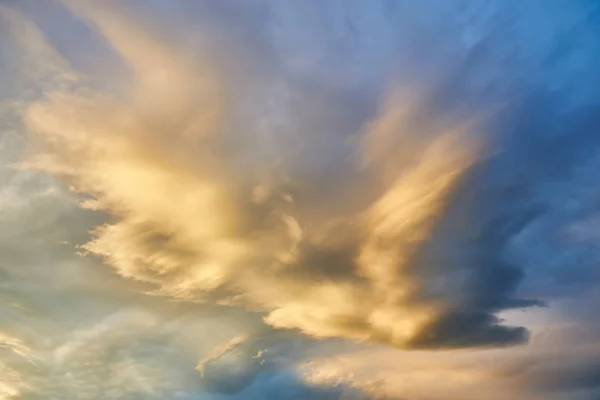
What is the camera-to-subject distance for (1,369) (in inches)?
4119

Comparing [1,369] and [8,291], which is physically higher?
[8,291]

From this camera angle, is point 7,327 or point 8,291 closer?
point 8,291

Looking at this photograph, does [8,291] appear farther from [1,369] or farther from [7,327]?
[1,369]

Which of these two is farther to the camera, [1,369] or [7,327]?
[1,369]

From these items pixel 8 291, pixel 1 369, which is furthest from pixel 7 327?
pixel 1 369

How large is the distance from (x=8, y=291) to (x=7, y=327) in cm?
1362

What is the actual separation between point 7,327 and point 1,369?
66.5 feet

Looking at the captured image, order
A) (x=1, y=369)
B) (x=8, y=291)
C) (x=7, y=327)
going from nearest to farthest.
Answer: (x=8, y=291) → (x=7, y=327) → (x=1, y=369)

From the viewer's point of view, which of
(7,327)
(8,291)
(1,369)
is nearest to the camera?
(8,291)

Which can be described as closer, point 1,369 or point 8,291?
point 8,291

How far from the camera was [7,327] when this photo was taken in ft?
300

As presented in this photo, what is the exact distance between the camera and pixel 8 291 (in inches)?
3241
